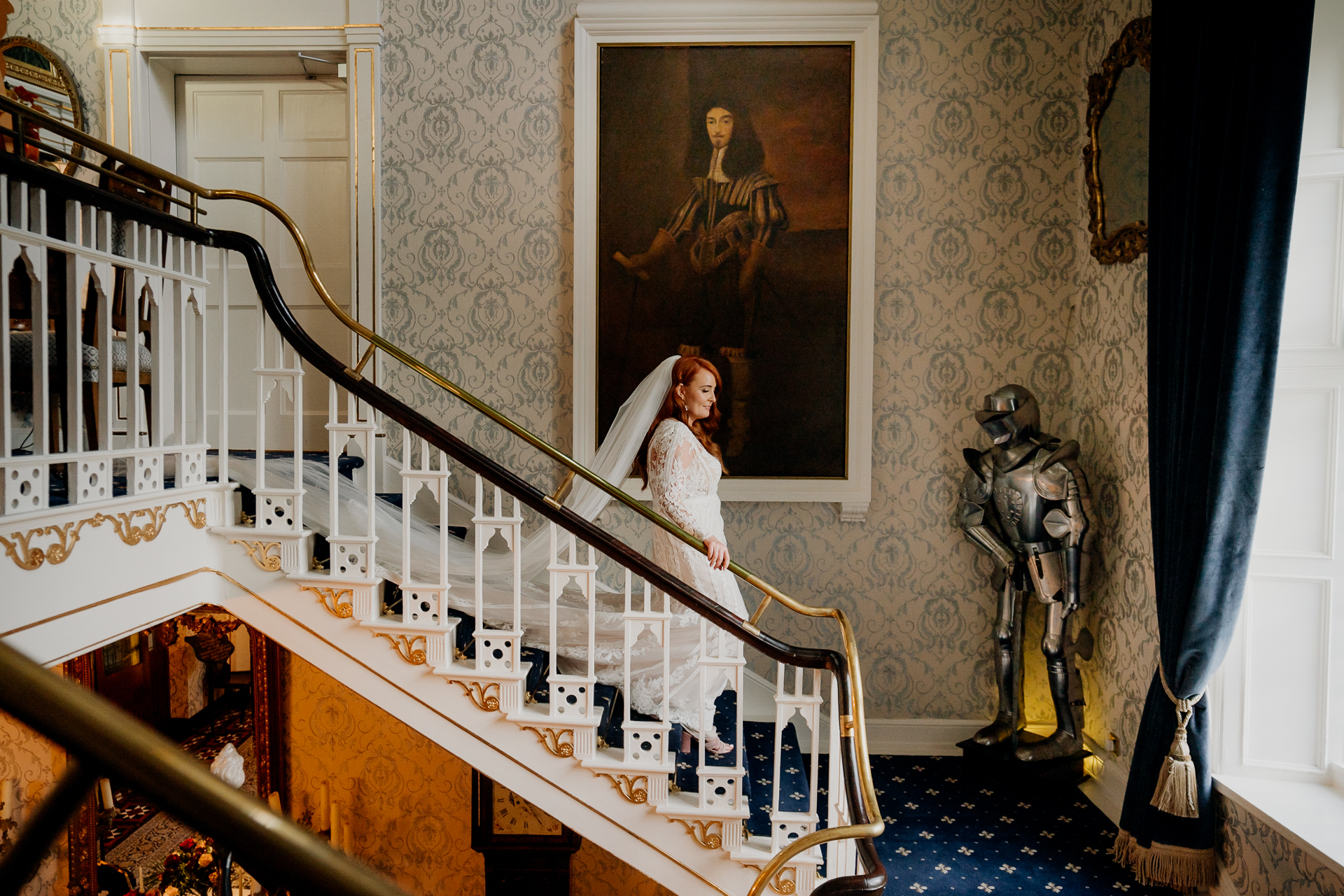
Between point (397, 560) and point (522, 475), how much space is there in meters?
1.38

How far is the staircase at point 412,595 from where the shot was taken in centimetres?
207

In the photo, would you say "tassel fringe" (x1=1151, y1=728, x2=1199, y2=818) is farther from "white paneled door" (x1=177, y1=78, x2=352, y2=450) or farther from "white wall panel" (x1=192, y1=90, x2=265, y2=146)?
"white wall panel" (x1=192, y1=90, x2=265, y2=146)

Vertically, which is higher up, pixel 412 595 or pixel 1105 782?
pixel 412 595

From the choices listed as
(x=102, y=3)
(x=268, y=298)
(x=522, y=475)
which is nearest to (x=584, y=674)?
(x=522, y=475)

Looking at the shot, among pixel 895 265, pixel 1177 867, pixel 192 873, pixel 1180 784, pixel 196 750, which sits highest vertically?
pixel 895 265

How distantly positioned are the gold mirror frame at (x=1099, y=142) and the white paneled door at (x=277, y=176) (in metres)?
3.88

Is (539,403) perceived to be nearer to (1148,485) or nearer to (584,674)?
(584,674)

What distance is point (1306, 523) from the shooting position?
2.57m

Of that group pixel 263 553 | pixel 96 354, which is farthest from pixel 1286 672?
pixel 96 354

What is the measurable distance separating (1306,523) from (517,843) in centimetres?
376

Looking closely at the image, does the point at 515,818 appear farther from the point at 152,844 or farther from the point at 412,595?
the point at 152,844

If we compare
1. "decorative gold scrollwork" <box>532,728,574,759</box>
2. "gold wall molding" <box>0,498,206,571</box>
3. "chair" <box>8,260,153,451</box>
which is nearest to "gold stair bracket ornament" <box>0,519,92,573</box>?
"gold wall molding" <box>0,498,206,571</box>

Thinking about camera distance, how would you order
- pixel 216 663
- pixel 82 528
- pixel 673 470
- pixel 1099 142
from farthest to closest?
pixel 216 663
pixel 1099 142
pixel 673 470
pixel 82 528

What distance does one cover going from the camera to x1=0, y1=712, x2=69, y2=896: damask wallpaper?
143 inches
